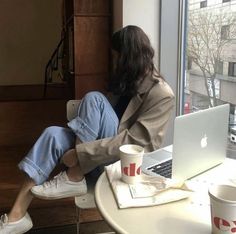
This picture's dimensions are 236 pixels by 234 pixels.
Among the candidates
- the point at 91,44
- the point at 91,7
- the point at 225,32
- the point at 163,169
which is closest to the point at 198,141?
the point at 163,169

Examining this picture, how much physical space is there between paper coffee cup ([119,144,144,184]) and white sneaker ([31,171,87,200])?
540 millimetres

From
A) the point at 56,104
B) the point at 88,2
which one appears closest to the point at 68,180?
the point at 88,2

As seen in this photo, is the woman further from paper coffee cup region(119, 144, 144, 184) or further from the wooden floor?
the wooden floor

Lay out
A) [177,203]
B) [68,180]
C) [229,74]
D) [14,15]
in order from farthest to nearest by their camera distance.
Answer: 1. [14,15]
2. [229,74]
3. [68,180]
4. [177,203]

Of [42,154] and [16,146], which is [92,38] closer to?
[42,154]

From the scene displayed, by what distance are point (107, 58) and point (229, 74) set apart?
3.56 ft

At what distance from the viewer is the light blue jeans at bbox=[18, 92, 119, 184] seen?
162 cm

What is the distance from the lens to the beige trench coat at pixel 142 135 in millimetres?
1539

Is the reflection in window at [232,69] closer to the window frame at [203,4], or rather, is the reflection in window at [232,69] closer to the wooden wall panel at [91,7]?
the window frame at [203,4]

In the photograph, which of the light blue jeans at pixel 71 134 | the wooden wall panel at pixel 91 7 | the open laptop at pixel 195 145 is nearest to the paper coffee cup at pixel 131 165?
the open laptop at pixel 195 145

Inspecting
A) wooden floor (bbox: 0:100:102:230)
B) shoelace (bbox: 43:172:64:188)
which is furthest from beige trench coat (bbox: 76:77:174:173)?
wooden floor (bbox: 0:100:102:230)

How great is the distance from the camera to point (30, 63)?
476 centimetres

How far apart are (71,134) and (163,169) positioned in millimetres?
665

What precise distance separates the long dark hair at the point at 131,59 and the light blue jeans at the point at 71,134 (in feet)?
0.57
